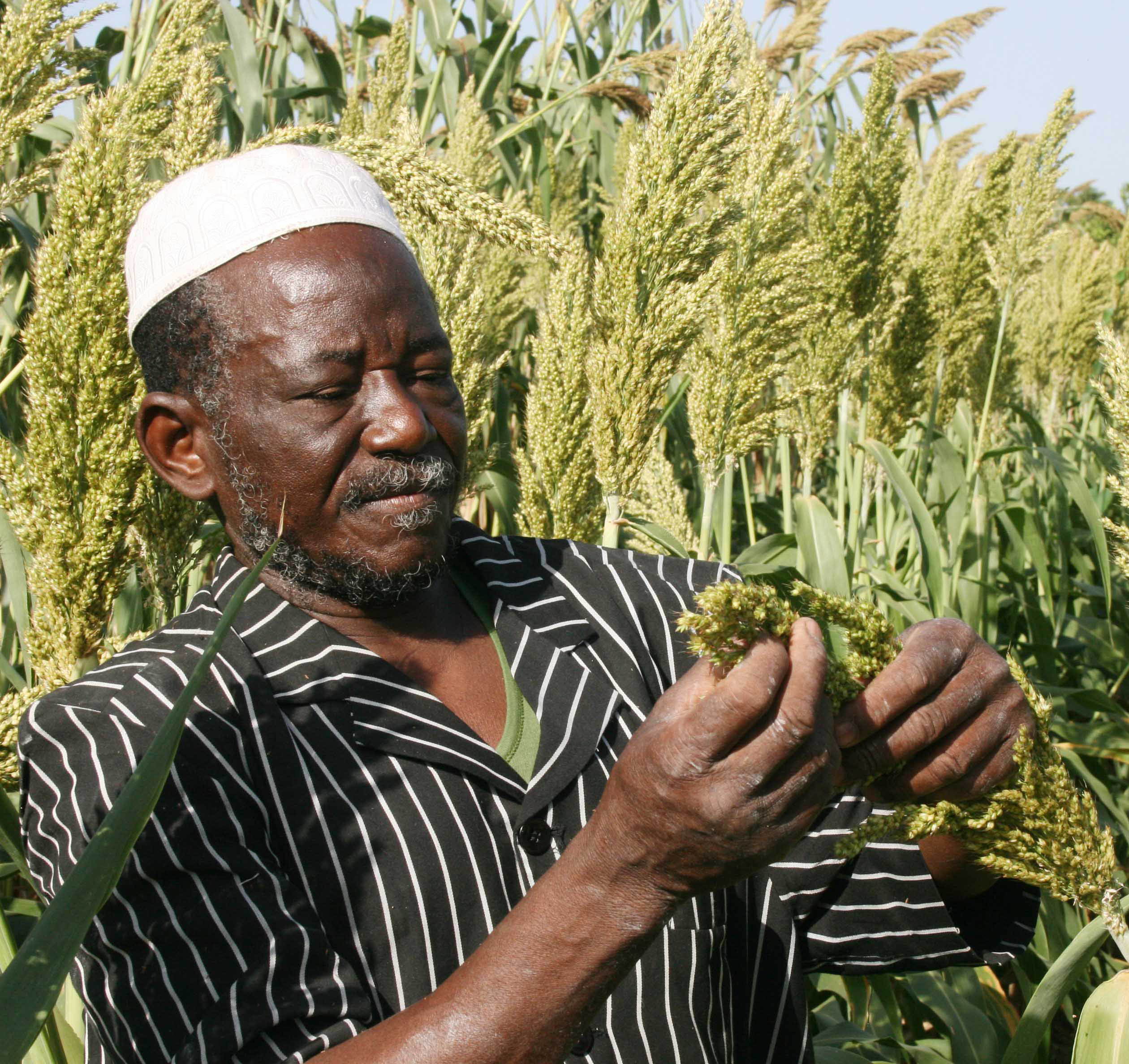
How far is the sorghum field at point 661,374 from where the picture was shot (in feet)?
5.71

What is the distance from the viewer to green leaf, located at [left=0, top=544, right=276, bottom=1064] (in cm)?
64

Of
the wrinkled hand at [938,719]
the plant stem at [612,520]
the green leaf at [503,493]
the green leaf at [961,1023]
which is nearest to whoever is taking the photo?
the wrinkled hand at [938,719]

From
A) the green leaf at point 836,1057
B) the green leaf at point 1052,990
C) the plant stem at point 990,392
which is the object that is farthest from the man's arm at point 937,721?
the plant stem at point 990,392

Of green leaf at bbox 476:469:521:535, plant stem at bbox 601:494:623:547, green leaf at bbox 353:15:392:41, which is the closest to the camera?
plant stem at bbox 601:494:623:547

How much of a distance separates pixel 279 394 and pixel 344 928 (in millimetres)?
701

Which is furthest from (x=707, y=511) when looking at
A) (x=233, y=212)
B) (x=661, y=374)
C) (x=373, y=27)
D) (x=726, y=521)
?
(x=373, y=27)

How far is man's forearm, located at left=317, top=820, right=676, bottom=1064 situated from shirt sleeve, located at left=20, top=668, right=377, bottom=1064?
0.56 ft

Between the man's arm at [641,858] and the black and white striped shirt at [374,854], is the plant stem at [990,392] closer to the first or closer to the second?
the black and white striped shirt at [374,854]

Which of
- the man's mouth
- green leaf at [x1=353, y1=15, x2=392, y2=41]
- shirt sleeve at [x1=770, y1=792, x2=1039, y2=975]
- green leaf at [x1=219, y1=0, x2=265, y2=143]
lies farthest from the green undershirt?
green leaf at [x1=353, y1=15, x2=392, y2=41]

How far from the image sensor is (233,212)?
1.65 meters

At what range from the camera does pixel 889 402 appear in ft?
11.3

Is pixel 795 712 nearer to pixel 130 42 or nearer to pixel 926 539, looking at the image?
pixel 926 539

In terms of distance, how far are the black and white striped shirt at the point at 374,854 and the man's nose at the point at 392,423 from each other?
0.27 meters

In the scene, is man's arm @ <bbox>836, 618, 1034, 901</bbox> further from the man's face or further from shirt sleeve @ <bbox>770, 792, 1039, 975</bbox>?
the man's face
